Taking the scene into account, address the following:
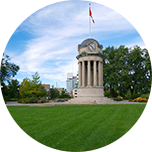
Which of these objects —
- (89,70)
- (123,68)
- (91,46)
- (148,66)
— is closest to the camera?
(89,70)

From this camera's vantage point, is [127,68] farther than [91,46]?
Yes

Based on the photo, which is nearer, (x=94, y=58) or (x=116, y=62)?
(x=94, y=58)

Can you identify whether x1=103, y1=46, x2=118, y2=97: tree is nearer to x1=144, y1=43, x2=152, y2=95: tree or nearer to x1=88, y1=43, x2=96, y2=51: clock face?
x1=144, y1=43, x2=152, y2=95: tree

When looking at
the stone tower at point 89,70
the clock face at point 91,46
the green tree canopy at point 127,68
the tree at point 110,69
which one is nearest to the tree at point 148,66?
the green tree canopy at point 127,68

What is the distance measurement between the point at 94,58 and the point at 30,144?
91.7 feet

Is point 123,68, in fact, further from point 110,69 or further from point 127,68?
point 110,69

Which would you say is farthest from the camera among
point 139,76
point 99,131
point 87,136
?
point 139,76

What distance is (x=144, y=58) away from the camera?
136 ft

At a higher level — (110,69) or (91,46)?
(91,46)

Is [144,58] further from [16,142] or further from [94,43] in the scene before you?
[16,142]

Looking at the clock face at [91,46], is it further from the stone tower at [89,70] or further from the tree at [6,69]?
the tree at [6,69]

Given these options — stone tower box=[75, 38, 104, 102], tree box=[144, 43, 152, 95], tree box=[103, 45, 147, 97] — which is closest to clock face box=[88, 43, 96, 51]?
stone tower box=[75, 38, 104, 102]

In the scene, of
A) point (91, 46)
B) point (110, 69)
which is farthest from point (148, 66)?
point (91, 46)

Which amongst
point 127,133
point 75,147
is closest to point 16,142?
point 75,147
